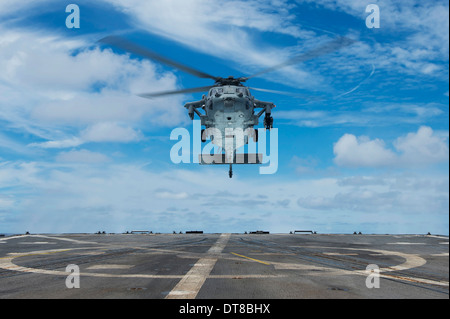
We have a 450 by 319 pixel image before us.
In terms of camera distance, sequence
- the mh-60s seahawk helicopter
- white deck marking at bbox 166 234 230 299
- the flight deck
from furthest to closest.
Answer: the mh-60s seahawk helicopter < the flight deck < white deck marking at bbox 166 234 230 299

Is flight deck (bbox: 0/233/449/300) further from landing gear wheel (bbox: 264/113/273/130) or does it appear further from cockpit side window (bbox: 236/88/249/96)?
landing gear wheel (bbox: 264/113/273/130)

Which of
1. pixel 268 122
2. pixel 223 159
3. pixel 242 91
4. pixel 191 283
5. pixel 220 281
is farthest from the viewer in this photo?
pixel 223 159

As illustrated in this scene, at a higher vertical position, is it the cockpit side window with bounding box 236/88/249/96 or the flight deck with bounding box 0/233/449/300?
the cockpit side window with bounding box 236/88/249/96

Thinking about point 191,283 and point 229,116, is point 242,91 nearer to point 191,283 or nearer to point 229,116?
point 229,116

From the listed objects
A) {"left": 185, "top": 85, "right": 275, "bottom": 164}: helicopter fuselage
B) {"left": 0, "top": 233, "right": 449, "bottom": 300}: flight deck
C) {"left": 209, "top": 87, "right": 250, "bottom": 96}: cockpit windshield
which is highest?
{"left": 209, "top": 87, "right": 250, "bottom": 96}: cockpit windshield

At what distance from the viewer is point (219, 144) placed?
122 feet

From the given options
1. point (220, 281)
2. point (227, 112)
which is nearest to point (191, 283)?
point (220, 281)

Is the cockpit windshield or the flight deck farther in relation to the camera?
the cockpit windshield

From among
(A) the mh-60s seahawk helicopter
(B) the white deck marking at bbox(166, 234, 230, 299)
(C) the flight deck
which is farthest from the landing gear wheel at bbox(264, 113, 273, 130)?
(B) the white deck marking at bbox(166, 234, 230, 299)

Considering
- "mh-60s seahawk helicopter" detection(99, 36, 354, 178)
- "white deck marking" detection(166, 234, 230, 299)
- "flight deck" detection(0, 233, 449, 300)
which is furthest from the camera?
"mh-60s seahawk helicopter" detection(99, 36, 354, 178)

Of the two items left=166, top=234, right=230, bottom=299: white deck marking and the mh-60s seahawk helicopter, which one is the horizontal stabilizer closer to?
the mh-60s seahawk helicopter
